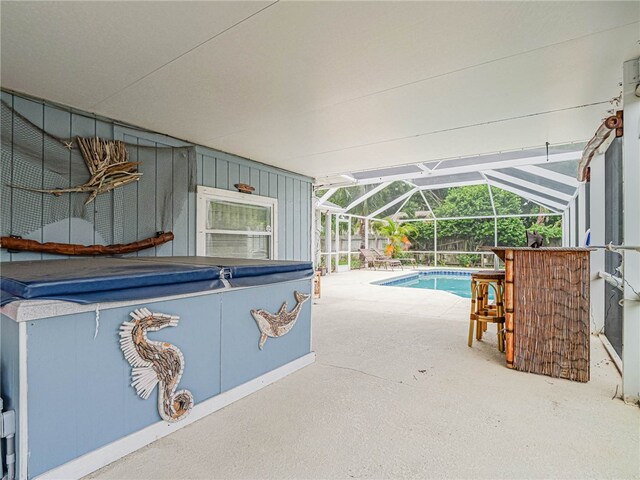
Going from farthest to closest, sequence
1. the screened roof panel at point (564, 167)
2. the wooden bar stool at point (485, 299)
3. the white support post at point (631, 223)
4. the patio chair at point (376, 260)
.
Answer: the patio chair at point (376, 260) → the screened roof panel at point (564, 167) → the wooden bar stool at point (485, 299) → the white support post at point (631, 223)

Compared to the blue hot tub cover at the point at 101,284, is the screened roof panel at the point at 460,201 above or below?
above

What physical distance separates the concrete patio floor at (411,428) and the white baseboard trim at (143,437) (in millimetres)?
44

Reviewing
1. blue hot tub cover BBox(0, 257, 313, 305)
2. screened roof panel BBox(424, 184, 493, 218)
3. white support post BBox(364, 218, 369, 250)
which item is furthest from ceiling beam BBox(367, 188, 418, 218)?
blue hot tub cover BBox(0, 257, 313, 305)

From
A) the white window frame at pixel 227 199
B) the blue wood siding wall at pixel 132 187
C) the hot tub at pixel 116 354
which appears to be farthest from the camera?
the white window frame at pixel 227 199

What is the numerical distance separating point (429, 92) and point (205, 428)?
3.12 meters

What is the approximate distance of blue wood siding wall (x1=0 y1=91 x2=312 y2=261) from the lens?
287 cm

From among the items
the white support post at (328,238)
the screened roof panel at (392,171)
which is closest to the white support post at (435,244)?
the white support post at (328,238)

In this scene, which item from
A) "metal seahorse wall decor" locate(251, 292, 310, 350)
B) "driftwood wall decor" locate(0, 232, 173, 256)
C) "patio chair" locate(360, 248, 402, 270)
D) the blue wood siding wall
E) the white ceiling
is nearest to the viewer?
the white ceiling

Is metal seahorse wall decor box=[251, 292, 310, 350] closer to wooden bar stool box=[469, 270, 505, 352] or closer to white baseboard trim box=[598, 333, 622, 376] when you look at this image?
wooden bar stool box=[469, 270, 505, 352]

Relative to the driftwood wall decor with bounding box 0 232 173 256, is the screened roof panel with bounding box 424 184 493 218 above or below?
above

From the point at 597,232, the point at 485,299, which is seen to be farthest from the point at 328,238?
the point at 597,232

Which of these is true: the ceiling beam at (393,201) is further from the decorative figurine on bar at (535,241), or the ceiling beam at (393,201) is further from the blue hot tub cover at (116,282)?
the blue hot tub cover at (116,282)

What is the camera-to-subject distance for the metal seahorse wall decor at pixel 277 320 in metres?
2.56

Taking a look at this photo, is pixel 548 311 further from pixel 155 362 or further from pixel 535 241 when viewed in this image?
pixel 155 362
